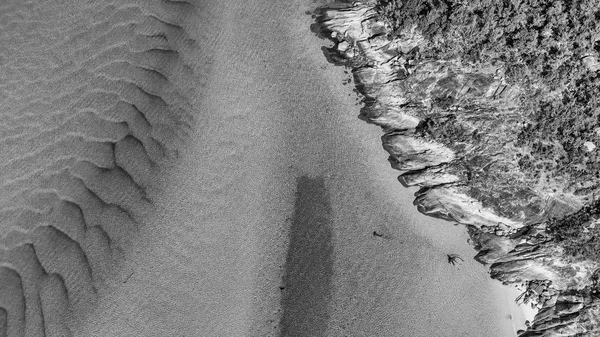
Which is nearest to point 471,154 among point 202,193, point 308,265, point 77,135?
point 308,265

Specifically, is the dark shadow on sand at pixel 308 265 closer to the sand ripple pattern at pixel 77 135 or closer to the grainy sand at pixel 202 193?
the grainy sand at pixel 202 193

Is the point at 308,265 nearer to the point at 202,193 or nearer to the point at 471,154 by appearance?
the point at 202,193

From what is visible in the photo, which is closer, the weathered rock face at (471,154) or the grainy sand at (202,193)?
the grainy sand at (202,193)

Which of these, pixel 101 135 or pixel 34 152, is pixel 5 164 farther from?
pixel 101 135

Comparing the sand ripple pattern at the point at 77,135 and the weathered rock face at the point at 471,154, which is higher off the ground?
the sand ripple pattern at the point at 77,135

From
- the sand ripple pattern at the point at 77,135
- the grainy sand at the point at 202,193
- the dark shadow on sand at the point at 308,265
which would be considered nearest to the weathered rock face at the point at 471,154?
the grainy sand at the point at 202,193

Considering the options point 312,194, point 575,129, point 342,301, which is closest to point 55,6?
point 312,194
